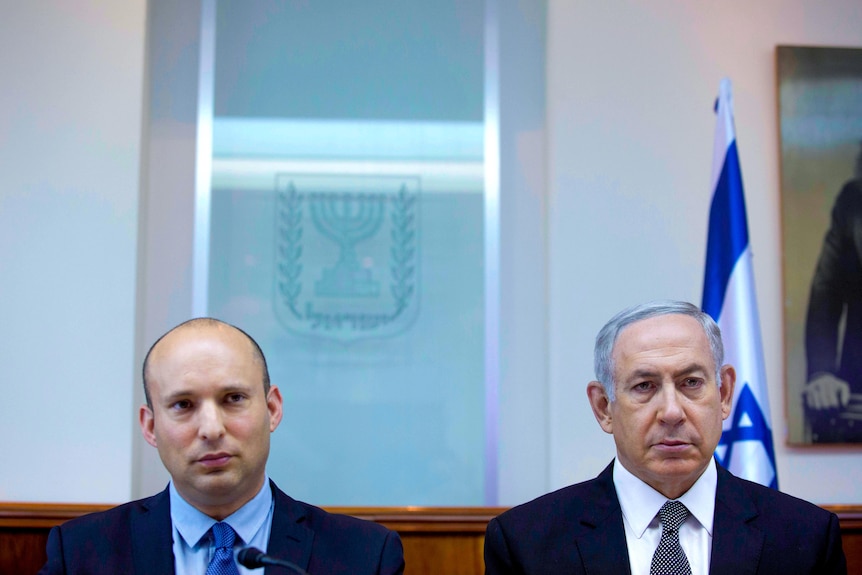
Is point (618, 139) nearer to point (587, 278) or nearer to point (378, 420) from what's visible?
point (587, 278)

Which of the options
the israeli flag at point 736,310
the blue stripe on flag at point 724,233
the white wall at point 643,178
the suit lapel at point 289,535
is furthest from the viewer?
the white wall at point 643,178

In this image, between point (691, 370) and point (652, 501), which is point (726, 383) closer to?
point (691, 370)

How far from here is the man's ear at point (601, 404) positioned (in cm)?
243

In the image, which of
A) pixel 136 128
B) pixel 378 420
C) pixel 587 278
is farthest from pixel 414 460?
pixel 136 128

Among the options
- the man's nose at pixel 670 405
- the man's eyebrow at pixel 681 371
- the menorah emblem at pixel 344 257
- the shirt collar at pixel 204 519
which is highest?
the menorah emblem at pixel 344 257

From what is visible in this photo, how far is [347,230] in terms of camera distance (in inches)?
180

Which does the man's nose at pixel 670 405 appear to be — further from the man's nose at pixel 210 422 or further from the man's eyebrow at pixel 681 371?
the man's nose at pixel 210 422

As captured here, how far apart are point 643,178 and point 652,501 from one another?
7.76 ft

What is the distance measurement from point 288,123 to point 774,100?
2314 mm

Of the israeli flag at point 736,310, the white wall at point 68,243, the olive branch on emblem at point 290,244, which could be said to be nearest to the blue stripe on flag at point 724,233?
the israeli flag at point 736,310

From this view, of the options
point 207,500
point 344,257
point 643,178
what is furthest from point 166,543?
point 643,178

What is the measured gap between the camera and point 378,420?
4.52m

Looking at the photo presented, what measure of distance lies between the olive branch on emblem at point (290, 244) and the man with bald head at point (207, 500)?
223 cm

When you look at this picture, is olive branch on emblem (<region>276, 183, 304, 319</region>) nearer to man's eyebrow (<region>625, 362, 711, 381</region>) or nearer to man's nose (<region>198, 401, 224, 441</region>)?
man's nose (<region>198, 401, 224, 441</region>)
